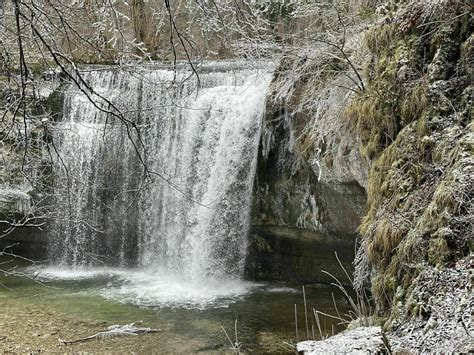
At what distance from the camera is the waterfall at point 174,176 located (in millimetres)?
9133

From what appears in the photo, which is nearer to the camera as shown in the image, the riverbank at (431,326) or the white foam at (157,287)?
the riverbank at (431,326)

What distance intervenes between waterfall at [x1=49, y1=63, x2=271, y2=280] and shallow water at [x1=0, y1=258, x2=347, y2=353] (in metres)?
0.60

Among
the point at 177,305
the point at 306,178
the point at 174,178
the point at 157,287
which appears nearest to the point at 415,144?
the point at 306,178

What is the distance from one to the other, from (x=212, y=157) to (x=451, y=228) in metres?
6.58

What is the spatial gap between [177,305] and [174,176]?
3.01m

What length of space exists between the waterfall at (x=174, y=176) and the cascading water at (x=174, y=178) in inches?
0.8

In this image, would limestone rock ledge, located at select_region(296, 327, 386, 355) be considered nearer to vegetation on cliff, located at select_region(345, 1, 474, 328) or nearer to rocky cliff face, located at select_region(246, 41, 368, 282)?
vegetation on cliff, located at select_region(345, 1, 474, 328)

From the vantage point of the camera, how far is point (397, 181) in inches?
159

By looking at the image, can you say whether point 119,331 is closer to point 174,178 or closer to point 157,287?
point 157,287

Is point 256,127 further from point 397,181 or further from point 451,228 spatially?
point 451,228

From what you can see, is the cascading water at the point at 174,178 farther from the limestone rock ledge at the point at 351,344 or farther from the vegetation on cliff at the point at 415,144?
the limestone rock ledge at the point at 351,344

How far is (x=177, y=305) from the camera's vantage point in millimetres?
7629

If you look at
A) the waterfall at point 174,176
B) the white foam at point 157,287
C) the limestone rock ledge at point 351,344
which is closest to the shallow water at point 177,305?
the white foam at point 157,287

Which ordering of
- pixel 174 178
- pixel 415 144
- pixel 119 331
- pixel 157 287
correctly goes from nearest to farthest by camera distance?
pixel 415 144 < pixel 119 331 < pixel 157 287 < pixel 174 178
